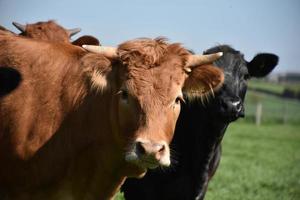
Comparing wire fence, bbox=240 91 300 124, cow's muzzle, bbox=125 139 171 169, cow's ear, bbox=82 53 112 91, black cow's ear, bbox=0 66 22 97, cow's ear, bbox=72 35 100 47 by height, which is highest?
cow's ear, bbox=82 53 112 91

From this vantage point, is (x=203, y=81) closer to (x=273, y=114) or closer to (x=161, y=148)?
(x=161, y=148)

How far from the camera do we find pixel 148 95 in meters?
4.91

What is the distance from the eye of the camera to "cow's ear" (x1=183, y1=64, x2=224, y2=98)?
5.61 meters

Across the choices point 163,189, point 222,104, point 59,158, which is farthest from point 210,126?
point 59,158

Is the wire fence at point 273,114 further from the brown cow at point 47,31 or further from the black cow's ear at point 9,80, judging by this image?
the black cow's ear at point 9,80

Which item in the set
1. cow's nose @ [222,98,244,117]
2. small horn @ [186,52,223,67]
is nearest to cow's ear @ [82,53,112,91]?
small horn @ [186,52,223,67]

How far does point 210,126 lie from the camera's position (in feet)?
21.7

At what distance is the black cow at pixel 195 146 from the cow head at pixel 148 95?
1.06 meters

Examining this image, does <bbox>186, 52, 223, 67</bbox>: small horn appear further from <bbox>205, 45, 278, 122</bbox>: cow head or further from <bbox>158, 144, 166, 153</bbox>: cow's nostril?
<bbox>158, 144, 166, 153</bbox>: cow's nostril

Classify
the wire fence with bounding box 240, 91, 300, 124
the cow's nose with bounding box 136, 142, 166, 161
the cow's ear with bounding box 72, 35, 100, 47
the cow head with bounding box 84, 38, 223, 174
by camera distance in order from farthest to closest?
the wire fence with bounding box 240, 91, 300, 124 → the cow's ear with bounding box 72, 35, 100, 47 → the cow head with bounding box 84, 38, 223, 174 → the cow's nose with bounding box 136, 142, 166, 161

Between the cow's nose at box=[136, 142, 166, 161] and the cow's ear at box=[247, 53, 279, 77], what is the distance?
3.03 m

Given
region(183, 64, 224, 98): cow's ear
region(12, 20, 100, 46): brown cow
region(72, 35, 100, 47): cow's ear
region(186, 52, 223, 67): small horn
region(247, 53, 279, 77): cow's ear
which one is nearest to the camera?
region(186, 52, 223, 67): small horn

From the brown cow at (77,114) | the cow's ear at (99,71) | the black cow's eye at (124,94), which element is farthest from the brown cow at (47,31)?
the black cow's eye at (124,94)

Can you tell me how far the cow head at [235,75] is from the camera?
20.2ft
